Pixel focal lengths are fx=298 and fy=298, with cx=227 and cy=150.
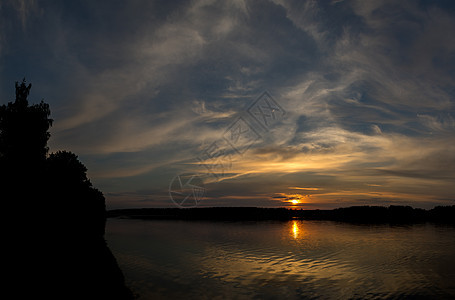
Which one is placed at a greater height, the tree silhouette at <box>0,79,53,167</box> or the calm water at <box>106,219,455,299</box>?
the tree silhouette at <box>0,79,53,167</box>

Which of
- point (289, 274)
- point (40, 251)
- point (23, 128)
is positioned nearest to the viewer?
point (40, 251)

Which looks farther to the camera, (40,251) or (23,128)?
(23,128)

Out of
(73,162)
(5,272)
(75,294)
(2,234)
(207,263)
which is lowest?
(207,263)

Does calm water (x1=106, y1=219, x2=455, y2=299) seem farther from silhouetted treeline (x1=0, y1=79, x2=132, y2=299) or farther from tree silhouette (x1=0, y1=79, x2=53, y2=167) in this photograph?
tree silhouette (x1=0, y1=79, x2=53, y2=167)

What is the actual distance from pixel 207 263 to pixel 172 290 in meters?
16.1

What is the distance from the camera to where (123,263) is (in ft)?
145

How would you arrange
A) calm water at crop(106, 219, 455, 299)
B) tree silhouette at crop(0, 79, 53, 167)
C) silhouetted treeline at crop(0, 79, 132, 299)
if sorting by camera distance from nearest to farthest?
silhouetted treeline at crop(0, 79, 132, 299), calm water at crop(106, 219, 455, 299), tree silhouette at crop(0, 79, 53, 167)

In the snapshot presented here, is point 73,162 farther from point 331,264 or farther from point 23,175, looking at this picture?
point 331,264

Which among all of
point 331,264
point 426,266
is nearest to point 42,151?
point 331,264

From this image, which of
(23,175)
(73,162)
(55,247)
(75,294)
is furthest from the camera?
(73,162)

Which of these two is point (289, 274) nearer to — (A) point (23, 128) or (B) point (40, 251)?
(B) point (40, 251)

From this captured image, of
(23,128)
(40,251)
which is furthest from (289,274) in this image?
(23,128)

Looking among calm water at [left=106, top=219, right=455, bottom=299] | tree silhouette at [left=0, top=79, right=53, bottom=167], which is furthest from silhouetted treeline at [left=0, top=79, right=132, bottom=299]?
tree silhouette at [left=0, top=79, right=53, bottom=167]

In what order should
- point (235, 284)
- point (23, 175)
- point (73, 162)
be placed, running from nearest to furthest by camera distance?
point (23, 175) < point (235, 284) < point (73, 162)
